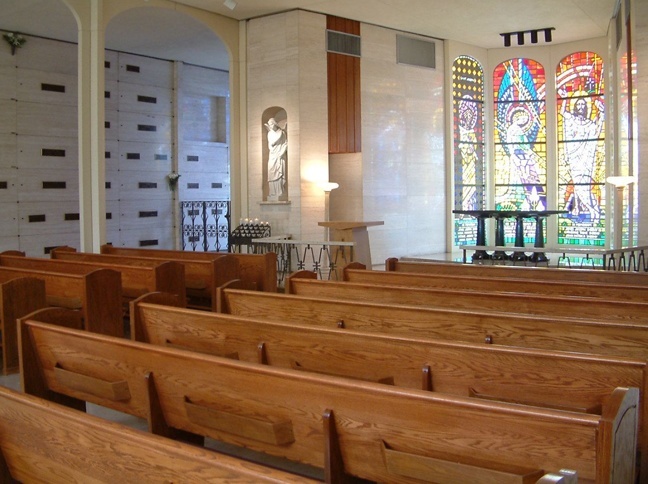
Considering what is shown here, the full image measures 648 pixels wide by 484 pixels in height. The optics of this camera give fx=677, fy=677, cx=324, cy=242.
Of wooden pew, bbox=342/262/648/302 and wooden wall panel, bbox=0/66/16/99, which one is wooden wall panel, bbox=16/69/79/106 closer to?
wooden wall panel, bbox=0/66/16/99

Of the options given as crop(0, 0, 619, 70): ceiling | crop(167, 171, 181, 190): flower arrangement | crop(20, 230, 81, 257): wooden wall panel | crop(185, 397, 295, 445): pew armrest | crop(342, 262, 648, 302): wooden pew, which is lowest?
crop(185, 397, 295, 445): pew armrest

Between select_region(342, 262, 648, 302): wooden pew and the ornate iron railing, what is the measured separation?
8559 mm

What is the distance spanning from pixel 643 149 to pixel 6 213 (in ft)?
30.4

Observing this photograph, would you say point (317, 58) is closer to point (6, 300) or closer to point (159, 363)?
point (6, 300)

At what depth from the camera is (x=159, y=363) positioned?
2.46m

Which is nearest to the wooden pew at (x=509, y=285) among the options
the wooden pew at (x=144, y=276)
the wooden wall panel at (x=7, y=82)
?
the wooden pew at (x=144, y=276)

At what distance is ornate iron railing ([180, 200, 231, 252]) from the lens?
43.3ft

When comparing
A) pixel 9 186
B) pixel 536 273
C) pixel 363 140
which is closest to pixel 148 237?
pixel 9 186

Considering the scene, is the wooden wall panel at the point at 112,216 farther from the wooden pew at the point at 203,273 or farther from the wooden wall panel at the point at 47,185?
the wooden pew at the point at 203,273

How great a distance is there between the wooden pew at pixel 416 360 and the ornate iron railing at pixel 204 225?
9.87 metres

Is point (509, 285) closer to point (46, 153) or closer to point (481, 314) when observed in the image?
point (481, 314)

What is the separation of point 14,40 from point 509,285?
9.47 meters

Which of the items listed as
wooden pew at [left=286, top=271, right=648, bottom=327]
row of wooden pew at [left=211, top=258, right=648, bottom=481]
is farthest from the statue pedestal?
wooden pew at [left=286, top=271, right=648, bottom=327]

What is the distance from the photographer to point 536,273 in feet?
16.1
